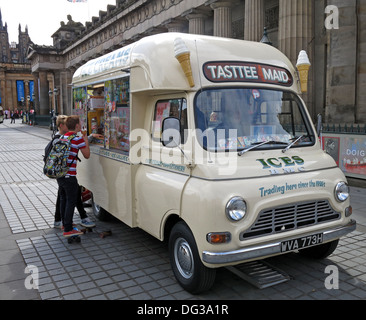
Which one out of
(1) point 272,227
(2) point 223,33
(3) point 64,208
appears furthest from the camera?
(2) point 223,33

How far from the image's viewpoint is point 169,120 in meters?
4.05

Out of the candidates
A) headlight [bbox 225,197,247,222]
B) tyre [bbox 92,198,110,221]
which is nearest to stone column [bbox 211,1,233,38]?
tyre [bbox 92,198,110,221]

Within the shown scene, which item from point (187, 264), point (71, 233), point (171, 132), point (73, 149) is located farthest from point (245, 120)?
point (71, 233)

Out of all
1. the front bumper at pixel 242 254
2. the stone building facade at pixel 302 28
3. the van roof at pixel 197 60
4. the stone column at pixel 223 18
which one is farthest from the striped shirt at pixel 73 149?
the stone column at pixel 223 18

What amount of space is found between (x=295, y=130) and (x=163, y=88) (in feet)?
5.58

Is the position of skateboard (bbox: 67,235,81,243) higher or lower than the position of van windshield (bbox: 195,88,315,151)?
lower

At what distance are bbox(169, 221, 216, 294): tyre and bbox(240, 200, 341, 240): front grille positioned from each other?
54cm

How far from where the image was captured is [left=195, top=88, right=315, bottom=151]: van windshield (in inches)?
156

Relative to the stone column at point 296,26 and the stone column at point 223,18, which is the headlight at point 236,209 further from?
the stone column at point 223,18

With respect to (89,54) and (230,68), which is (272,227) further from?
(89,54)

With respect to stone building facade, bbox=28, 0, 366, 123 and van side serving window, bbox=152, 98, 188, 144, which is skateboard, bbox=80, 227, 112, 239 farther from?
stone building facade, bbox=28, 0, 366, 123

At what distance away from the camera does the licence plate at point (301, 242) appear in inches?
147

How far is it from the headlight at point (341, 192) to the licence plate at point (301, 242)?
47cm

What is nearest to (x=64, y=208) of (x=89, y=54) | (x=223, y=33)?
(x=223, y=33)
